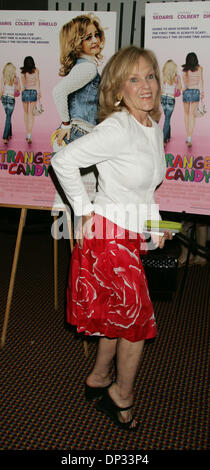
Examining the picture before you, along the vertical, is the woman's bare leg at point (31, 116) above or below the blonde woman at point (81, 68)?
below

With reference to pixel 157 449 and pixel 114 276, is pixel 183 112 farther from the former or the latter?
pixel 157 449

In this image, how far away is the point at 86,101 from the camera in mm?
1726

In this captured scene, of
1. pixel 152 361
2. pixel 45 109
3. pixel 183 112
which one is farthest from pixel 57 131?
pixel 152 361

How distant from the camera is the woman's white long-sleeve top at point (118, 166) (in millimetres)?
1151

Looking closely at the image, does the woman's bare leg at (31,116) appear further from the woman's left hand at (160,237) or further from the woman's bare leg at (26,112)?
the woman's left hand at (160,237)

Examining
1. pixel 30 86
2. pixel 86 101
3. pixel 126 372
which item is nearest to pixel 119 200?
pixel 126 372

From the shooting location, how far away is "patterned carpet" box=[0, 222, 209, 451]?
1.35 metres

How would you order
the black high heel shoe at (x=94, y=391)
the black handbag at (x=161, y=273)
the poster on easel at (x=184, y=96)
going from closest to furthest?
the black high heel shoe at (x=94, y=391)
the poster on easel at (x=184, y=96)
the black handbag at (x=161, y=273)

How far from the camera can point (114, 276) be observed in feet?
4.07

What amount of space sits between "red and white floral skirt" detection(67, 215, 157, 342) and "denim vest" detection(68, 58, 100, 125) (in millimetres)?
670

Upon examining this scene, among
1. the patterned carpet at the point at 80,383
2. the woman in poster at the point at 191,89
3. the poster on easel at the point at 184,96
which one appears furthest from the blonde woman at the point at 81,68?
the patterned carpet at the point at 80,383

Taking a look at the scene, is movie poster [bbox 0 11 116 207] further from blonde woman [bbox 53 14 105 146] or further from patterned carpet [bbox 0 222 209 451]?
patterned carpet [bbox 0 222 209 451]

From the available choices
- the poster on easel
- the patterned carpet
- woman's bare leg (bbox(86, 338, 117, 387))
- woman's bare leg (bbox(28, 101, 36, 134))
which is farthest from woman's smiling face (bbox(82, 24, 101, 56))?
the patterned carpet

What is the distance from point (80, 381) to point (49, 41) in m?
1.48
